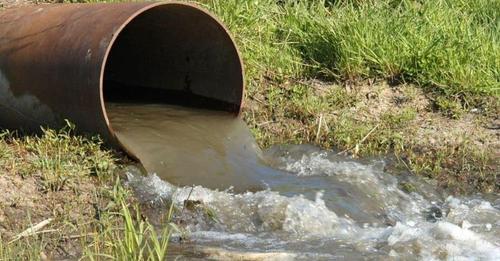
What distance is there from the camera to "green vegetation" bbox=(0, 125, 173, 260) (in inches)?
176

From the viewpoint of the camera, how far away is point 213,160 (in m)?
5.86

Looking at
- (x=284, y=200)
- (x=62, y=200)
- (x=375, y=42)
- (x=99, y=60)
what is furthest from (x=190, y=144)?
(x=375, y=42)

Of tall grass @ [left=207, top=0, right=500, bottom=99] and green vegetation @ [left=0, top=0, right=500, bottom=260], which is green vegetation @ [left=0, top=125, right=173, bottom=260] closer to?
green vegetation @ [left=0, top=0, right=500, bottom=260]

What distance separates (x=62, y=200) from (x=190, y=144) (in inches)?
44.1

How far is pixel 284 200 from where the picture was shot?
17.2ft

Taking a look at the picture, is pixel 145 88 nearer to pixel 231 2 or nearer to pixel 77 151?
pixel 231 2

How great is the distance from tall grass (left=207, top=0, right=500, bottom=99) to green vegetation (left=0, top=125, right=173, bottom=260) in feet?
7.02

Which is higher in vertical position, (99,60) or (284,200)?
(99,60)

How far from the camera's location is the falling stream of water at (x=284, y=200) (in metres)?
4.70

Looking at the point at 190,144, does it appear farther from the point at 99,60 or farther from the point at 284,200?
the point at 284,200

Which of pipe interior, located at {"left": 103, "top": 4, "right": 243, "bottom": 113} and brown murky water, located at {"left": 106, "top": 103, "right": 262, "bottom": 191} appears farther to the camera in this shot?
pipe interior, located at {"left": 103, "top": 4, "right": 243, "bottom": 113}

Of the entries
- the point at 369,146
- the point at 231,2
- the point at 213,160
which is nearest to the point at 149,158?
the point at 213,160

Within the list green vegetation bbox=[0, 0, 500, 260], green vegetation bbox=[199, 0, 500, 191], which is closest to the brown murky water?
green vegetation bbox=[0, 0, 500, 260]

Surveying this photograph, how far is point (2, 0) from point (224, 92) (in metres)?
2.27
